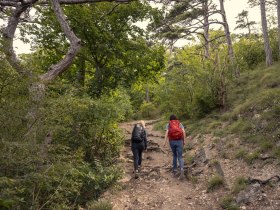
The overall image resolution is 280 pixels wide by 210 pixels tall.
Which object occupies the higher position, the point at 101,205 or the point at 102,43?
the point at 102,43

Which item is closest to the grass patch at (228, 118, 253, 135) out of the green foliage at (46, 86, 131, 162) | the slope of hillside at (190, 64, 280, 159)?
the slope of hillside at (190, 64, 280, 159)

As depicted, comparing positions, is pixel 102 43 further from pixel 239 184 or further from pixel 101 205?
pixel 239 184

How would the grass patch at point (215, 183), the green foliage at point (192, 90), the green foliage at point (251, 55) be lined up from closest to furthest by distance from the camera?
the grass patch at point (215, 183) → the green foliage at point (192, 90) → the green foliage at point (251, 55)

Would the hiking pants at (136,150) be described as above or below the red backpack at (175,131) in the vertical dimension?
below

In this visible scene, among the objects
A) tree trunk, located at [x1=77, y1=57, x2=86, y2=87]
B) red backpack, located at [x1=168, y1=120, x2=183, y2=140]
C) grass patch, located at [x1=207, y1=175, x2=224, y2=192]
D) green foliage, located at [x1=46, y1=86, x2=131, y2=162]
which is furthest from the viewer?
tree trunk, located at [x1=77, y1=57, x2=86, y2=87]

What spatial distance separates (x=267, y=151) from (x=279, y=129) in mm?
802

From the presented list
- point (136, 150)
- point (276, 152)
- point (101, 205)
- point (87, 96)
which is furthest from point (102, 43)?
point (276, 152)

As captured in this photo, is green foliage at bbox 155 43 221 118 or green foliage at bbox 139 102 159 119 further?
green foliage at bbox 139 102 159 119

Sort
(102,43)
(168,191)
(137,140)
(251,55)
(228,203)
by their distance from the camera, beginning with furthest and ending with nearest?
(251,55) → (102,43) → (137,140) → (168,191) → (228,203)

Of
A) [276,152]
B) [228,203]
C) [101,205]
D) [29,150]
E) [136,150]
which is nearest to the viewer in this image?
[29,150]

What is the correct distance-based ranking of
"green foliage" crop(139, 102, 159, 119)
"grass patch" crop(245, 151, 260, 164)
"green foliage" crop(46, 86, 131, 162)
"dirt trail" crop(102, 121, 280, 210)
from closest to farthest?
"dirt trail" crop(102, 121, 280, 210)
"grass patch" crop(245, 151, 260, 164)
"green foliage" crop(46, 86, 131, 162)
"green foliage" crop(139, 102, 159, 119)

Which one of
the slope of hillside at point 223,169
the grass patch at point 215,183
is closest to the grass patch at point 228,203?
the slope of hillside at point 223,169

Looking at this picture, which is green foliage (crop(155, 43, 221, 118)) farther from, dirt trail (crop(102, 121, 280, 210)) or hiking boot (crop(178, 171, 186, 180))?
hiking boot (crop(178, 171, 186, 180))

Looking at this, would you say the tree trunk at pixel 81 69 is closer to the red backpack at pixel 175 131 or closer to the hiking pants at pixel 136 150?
the hiking pants at pixel 136 150
